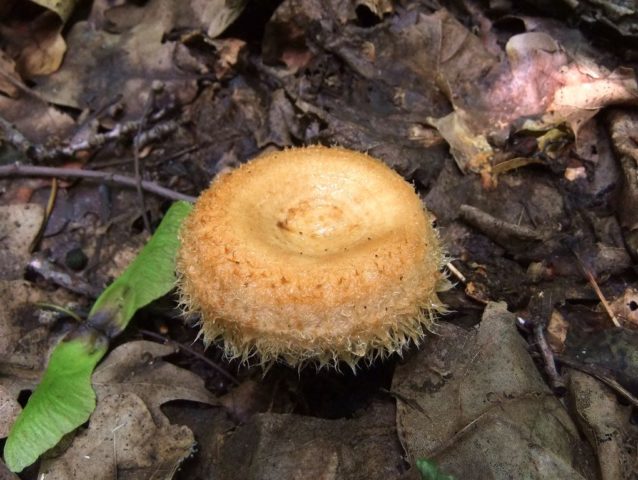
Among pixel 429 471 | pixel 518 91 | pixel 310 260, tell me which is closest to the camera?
pixel 429 471

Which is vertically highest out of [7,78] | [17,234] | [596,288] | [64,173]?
[596,288]

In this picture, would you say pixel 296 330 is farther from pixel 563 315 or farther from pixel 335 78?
pixel 335 78

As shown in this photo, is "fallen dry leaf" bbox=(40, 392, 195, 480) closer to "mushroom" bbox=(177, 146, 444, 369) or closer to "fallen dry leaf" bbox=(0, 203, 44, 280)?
"mushroom" bbox=(177, 146, 444, 369)

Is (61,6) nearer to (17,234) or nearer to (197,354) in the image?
(17,234)

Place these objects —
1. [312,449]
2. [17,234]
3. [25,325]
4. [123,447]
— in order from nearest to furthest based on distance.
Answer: [312,449] < [123,447] < [25,325] < [17,234]

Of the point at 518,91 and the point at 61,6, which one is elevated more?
the point at 518,91

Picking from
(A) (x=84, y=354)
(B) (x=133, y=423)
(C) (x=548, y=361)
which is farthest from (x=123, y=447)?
(C) (x=548, y=361)

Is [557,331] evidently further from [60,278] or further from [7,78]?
[7,78]

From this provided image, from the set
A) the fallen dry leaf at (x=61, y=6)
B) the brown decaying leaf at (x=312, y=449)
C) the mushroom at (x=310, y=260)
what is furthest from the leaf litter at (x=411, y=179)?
the mushroom at (x=310, y=260)

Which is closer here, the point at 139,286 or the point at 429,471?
the point at 429,471
